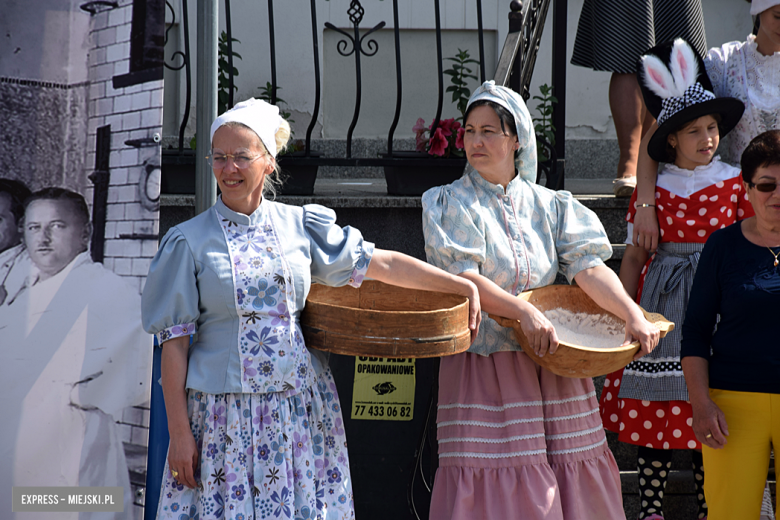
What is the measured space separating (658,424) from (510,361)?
72 cm

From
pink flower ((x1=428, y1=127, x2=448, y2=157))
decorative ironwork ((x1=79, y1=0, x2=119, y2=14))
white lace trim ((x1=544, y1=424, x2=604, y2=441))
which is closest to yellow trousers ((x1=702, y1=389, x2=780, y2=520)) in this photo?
white lace trim ((x1=544, y1=424, x2=604, y2=441))

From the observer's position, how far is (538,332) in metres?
2.34

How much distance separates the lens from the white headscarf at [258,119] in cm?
211

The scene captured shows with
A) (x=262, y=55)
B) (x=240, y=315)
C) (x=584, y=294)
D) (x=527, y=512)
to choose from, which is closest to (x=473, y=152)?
(x=584, y=294)

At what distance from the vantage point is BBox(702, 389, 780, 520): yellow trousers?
7.75 ft

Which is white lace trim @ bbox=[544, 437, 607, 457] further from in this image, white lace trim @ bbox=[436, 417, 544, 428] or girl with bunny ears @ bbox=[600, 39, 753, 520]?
girl with bunny ears @ bbox=[600, 39, 753, 520]

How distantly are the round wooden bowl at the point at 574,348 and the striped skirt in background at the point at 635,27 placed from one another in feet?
5.46

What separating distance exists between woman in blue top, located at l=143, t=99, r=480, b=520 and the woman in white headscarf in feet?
1.63

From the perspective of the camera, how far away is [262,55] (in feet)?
20.2

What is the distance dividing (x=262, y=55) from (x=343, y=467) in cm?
461

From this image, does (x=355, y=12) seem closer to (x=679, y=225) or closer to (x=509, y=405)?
(x=679, y=225)

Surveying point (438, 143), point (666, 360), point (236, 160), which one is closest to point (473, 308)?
point (236, 160)

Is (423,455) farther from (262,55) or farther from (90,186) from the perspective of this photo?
(262,55)

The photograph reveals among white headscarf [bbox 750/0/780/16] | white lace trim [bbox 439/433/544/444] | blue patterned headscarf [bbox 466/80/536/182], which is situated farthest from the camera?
white headscarf [bbox 750/0/780/16]
